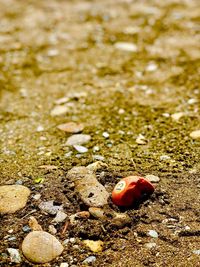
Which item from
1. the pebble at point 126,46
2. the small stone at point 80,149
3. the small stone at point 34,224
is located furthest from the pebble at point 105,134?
the pebble at point 126,46

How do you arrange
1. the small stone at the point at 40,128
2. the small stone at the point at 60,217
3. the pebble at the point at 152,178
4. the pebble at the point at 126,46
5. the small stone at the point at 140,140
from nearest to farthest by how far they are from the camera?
the small stone at the point at 60,217, the pebble at the point at 152,178, the small stone at the point at 140,140, the small stone at the point at 40,128, the pebble at the point at 126,46

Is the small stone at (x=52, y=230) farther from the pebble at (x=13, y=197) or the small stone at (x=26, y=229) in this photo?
the pebble at (x=13, y=197)

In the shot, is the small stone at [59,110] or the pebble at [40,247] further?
the small stone at [59,110]

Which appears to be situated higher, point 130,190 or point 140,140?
point 130,190

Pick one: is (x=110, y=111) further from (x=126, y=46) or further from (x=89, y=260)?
(x=89, y=260)

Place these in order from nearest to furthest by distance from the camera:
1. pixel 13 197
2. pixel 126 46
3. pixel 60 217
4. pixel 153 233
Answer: pixel 153 233
pixel 60 217
pixel 13 197
pixel 126 46

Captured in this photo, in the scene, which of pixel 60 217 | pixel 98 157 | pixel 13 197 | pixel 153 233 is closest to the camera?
pixel 153 233

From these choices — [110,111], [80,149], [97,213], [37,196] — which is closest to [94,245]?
[97,213]
